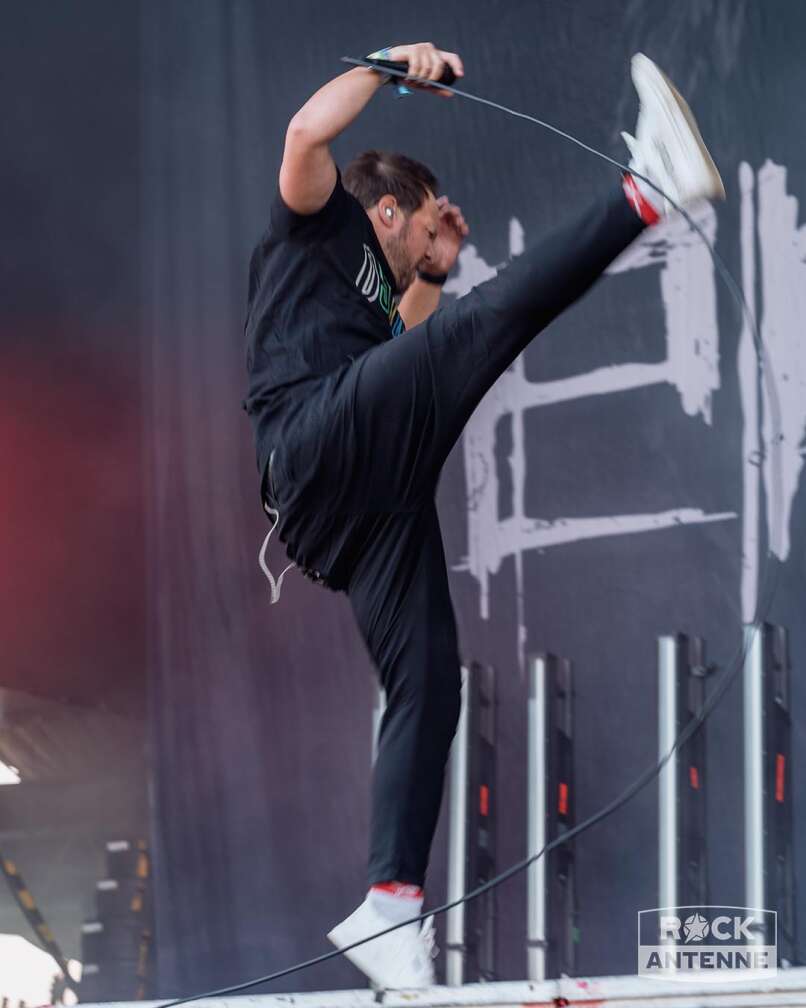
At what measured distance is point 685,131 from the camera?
1.58 m

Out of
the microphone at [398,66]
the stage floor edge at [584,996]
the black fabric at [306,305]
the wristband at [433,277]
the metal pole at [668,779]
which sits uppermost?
the microphone at [398,66]

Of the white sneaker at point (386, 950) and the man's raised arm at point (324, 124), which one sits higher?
the man's raised arm at point (324, 124)

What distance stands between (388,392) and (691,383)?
135 cm

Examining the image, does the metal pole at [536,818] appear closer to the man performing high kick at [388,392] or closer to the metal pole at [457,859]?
the metal pole at [457,859]

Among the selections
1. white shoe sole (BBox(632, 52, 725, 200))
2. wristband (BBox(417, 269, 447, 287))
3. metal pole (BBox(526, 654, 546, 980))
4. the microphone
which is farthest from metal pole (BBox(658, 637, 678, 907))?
the microphone

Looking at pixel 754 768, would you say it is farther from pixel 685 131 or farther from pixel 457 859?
pixel 685 131

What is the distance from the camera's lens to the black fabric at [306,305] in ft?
5.52

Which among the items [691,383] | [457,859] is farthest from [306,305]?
[457,859]

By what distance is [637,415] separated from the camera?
2836 millimetres

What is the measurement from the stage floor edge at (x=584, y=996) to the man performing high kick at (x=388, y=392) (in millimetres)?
93

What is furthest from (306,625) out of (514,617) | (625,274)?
(625,274)

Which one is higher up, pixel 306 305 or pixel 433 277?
pixel 433 277

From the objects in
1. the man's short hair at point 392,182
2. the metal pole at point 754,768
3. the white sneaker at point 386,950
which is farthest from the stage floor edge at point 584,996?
the man's short hair at point 392,182

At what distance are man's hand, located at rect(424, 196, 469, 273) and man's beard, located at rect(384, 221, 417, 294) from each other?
0.10 metres
